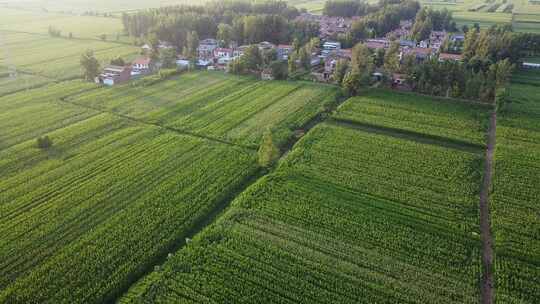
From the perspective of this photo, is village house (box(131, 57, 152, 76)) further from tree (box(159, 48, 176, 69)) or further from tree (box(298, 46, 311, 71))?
tree (box(298, 46, 311, 71))

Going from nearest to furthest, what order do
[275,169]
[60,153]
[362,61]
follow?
1. [275,169]
2. [60,153]
3. [362,61]

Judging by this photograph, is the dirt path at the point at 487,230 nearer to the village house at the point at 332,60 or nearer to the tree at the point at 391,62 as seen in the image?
the tree at the point at 391,62

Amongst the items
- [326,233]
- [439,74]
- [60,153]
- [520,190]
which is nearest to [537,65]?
[439,74]

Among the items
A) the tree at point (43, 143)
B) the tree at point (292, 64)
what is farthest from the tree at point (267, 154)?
the tree at point (292, 64)

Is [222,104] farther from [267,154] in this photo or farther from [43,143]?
[43,143]

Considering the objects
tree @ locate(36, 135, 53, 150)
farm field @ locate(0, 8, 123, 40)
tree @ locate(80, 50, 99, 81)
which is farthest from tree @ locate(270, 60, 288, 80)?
farm field @ locate(0, 8, 123, 40)

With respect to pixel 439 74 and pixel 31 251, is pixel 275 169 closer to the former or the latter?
pixel 31 251
